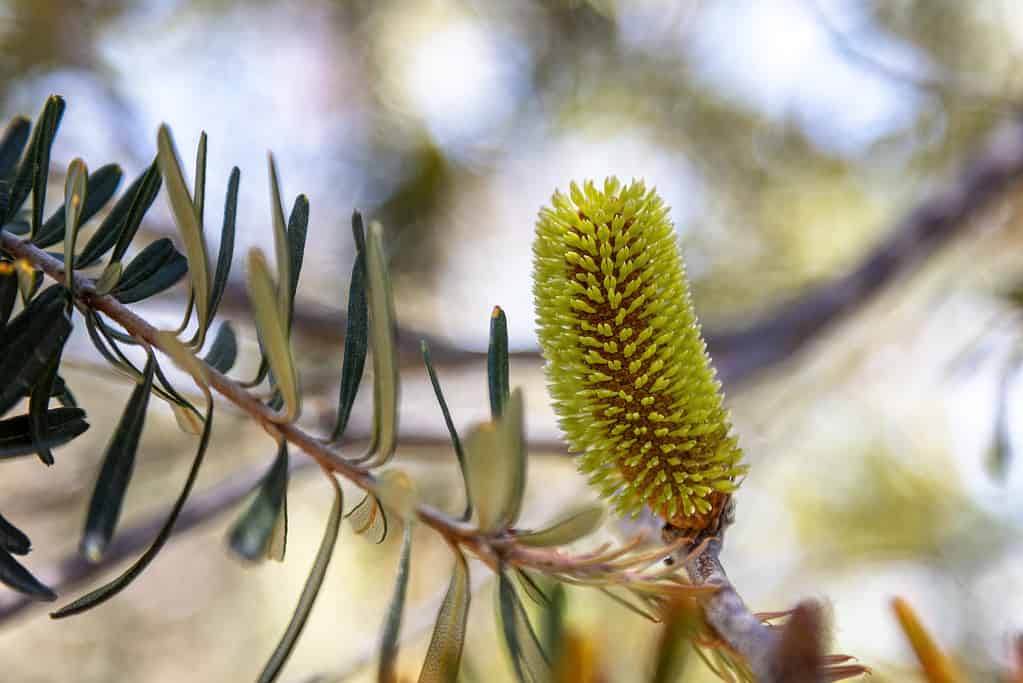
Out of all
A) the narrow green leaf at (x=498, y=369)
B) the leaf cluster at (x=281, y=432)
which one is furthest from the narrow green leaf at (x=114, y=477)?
A: the narrow green leaf at (x=498, y=369)

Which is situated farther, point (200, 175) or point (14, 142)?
point (14, 142)

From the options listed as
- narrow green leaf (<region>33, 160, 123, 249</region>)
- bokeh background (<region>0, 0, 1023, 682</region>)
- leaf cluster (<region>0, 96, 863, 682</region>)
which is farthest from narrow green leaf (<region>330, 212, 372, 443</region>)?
bokeh background (<region>0, 0, 1023, 682</region>)

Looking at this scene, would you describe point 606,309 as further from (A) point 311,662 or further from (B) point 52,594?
(A) point 311,662

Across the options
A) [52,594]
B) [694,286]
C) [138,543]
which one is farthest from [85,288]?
[694,286]

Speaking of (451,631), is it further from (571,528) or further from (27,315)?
(27,315)

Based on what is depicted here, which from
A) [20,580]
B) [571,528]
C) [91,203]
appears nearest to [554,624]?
[571,528]
